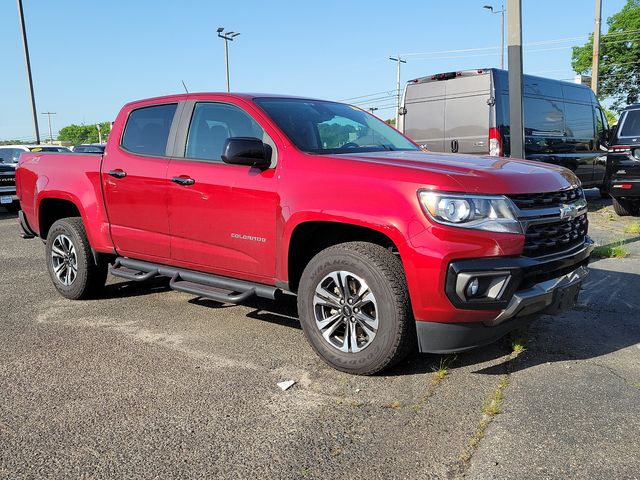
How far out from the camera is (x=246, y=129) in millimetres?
4312

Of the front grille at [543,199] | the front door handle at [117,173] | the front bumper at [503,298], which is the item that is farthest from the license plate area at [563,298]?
the front door handle at [117,173]

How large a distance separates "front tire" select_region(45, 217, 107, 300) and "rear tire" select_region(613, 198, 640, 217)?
9.11m

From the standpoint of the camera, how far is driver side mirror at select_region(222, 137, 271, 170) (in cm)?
387

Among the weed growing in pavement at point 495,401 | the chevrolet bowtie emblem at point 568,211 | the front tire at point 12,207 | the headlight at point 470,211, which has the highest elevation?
the headlight at point 470,211

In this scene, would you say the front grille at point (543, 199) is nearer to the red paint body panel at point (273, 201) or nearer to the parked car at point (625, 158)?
the red paint body panel at point (273, 201)

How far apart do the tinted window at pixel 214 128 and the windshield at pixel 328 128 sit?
18cm

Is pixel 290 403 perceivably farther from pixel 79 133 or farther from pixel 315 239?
pixel 79 133

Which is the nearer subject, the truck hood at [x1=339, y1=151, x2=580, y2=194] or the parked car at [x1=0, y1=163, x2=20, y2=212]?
the truck hood at [x1=339, y1=151, x2=580, y2=194]

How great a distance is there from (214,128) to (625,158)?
779 centimetres

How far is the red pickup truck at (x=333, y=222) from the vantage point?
3.26 metres

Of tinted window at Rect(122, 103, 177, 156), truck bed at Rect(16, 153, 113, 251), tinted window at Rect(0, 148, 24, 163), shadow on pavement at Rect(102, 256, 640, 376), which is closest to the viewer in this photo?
shadow on pavement at Rect(102, 256, 640, 376)

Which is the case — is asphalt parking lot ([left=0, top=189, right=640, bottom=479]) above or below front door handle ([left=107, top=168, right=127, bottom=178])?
below

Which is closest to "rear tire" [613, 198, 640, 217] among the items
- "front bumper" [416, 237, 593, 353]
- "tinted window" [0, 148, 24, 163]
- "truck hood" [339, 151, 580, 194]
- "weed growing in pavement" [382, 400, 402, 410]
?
"truck hood" [339, 151, 580, 194]

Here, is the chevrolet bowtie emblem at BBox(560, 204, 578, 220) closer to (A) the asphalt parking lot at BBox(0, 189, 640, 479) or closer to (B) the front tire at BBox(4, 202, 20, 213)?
(A) the asphalt parking lot at BBox(0, 189, 640, 479)
